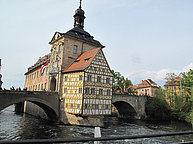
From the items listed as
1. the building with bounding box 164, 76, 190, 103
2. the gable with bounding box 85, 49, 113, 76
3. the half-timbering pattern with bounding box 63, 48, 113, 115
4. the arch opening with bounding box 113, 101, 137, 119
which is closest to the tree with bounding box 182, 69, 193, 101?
the building with bounding box 164, 76, 190, 103

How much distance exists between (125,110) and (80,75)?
17.4 metres

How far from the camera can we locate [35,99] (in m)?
20.8

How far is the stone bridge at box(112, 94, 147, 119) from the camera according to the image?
31.2 metres

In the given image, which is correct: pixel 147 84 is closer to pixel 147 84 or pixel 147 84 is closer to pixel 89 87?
pixel 147 84

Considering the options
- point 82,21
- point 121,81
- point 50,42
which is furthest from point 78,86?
point 121,81

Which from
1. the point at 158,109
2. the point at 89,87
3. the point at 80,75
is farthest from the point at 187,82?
the point at 80,75

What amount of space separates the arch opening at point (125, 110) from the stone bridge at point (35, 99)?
14.3 metres

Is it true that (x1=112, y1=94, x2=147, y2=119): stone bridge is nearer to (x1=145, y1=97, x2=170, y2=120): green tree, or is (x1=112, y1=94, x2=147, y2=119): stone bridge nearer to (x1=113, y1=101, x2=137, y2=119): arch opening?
(x1=113, y1=101, x2=137, y2=119): arch opening

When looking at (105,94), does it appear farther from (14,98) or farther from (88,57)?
(14,98)

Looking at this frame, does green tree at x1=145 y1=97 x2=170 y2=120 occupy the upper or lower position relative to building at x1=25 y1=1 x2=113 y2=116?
lower

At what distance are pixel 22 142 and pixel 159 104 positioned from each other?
34.2 meters

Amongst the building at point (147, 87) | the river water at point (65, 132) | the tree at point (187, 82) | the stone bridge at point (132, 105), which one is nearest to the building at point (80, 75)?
the river water at point (65, 132)

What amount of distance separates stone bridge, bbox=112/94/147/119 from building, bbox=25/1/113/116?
8.68 m

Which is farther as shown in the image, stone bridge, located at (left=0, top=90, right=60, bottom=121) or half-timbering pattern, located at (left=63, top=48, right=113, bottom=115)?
half-timbering pattern, located at (left=63, top=48, right=113, bottom=115)
